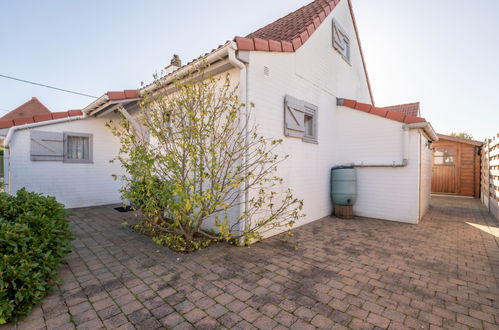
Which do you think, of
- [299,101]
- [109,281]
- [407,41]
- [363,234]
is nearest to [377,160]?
[363,234]

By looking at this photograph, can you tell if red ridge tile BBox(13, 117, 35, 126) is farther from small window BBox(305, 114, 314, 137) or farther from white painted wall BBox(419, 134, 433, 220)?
white painted wall BBox(419, 134, 433, 220)

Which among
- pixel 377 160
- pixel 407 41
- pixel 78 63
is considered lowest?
pixel 377 160

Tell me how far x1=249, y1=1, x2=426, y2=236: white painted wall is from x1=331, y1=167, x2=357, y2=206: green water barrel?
11.1 inches

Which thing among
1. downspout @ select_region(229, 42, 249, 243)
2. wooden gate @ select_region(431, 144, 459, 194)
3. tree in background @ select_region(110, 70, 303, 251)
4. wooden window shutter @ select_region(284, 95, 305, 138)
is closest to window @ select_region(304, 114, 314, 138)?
wooden window shutter @ select_region(284, 95, 305, 138)

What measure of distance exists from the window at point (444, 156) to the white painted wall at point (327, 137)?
8.15m

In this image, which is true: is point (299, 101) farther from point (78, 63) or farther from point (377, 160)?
point (78, 63)

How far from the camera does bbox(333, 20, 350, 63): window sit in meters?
6.69

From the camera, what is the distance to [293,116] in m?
4.77

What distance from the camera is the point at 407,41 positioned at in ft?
22.8

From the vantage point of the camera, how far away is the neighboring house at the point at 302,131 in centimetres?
430

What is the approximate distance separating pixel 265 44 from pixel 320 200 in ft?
13.2

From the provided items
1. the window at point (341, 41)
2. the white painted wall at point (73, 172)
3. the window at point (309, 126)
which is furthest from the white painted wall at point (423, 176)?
the white painted wall at point (73, 172)

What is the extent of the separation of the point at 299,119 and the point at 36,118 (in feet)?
24.4

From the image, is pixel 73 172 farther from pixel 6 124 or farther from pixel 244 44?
pixel 244 44
